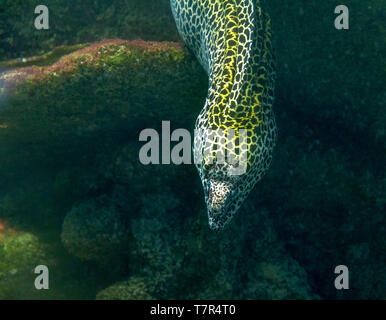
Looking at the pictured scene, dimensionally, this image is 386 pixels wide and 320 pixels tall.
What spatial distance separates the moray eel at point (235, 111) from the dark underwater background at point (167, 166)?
79 cm

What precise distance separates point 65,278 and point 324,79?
470cm

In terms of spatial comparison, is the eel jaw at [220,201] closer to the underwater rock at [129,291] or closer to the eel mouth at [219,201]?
the eel mouth at [219,201]

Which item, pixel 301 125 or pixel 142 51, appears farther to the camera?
pixel 301 125

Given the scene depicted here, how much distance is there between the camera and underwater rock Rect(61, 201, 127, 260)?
16.6 ft

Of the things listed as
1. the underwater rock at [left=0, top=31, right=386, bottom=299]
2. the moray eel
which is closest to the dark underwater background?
the underwater rock at [left=0, top=31, right=386, bottom=299]

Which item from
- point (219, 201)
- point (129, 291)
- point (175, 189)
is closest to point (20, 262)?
point (129, 291)

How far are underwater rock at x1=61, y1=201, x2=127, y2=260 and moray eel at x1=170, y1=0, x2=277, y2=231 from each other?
1743mm

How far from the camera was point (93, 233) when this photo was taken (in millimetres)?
5055

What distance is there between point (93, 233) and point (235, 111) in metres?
2.65

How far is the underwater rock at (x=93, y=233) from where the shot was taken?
5.05 metres
